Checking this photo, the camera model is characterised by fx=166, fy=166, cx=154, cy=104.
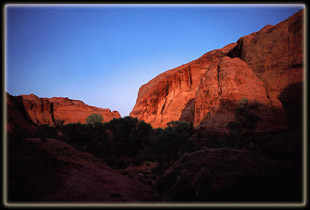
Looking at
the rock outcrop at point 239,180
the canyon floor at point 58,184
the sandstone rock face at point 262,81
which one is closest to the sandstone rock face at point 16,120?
the canyon floor at point 58,184

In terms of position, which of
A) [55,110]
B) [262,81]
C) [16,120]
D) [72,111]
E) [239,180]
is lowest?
[239,180]

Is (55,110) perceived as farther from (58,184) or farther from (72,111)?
(58,184)

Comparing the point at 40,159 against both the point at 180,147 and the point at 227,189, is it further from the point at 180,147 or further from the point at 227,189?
the point at 180,147

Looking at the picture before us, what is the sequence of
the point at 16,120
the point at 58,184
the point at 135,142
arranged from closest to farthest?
the point at 58,184 < the point at 135,142 < the point at 16,120

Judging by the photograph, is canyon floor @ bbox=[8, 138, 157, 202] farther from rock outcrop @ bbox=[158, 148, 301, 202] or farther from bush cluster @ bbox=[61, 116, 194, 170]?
bush cluster @ bbox=[61, 116, 194, 170]

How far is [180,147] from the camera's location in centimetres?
1911

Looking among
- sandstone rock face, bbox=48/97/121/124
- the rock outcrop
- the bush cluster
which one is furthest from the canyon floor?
sandstone rock face, bbox=48/97/121/124

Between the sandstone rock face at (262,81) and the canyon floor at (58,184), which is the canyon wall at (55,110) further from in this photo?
the canyon floor at (58,184)

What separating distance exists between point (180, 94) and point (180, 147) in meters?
30.2

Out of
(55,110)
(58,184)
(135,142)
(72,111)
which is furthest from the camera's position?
(72,111)

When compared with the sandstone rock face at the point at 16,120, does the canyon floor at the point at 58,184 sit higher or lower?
lower

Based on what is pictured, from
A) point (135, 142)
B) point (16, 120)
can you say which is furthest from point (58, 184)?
point (16, 120)

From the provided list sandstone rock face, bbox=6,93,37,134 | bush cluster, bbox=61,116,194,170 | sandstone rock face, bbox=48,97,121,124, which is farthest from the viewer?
sandstone rock face, bbox=48,97,121,124

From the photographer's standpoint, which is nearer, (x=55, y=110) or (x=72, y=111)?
(x=55, y=110)
